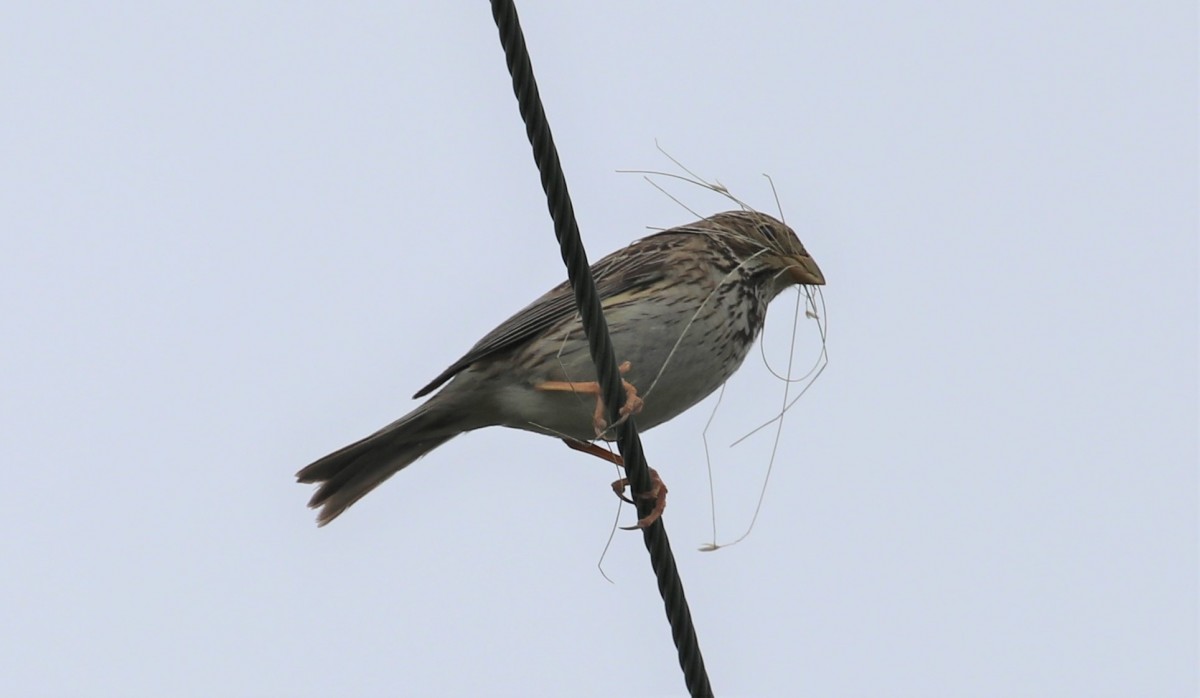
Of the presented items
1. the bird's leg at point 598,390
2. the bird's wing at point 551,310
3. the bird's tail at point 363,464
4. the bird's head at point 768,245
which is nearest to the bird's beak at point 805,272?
the bird's head at point 768,245

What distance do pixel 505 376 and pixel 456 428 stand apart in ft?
1.51

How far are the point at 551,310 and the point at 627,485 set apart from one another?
941 mm

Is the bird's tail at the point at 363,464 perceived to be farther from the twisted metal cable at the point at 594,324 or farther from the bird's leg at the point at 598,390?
the twisted metal cable at the point at 594,324

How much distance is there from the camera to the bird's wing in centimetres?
660

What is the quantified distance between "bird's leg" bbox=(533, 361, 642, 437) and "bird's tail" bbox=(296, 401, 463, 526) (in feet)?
2.34

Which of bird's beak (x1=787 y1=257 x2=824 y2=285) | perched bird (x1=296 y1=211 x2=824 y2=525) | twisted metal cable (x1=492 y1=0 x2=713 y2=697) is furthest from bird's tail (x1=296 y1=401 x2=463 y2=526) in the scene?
twisted metal cable (x1=492 y1=0 x2=713 y2=697)

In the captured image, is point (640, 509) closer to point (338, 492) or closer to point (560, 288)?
point (560, 288)

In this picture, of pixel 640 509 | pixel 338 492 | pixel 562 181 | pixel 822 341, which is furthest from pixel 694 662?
pixel 338 492

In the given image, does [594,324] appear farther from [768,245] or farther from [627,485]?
[768,245]

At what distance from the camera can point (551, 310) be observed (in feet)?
21.9

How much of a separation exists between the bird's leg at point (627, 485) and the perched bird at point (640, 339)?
0.30 m

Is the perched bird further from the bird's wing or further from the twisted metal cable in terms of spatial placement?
the twisted metal cable

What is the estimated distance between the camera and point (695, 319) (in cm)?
640

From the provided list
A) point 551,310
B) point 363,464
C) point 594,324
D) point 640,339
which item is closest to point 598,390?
point 640,339
